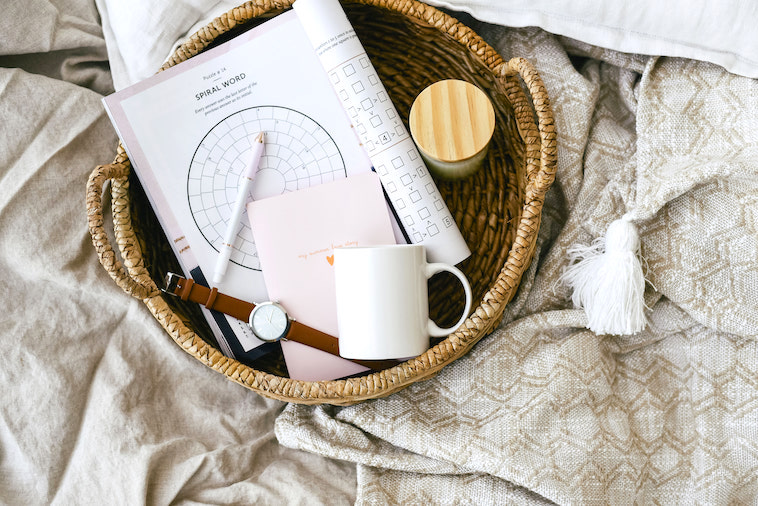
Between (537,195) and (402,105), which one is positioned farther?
(402,105)

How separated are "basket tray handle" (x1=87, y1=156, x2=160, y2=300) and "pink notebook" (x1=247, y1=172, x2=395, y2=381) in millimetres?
126

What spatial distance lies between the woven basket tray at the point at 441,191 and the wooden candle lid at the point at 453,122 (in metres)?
0.05

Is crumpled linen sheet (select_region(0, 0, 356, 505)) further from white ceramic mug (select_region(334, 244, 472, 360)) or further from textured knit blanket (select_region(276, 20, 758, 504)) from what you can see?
white ceramic mug (select_region(334, 244, 472, 360))

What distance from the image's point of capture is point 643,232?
717 mm

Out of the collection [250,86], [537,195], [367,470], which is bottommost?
[367,470]

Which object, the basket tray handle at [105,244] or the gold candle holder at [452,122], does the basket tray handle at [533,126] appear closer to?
the gold candle holder at [452,122]

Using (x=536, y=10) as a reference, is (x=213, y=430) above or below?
below

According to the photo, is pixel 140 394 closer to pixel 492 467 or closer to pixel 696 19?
pixel 492 467

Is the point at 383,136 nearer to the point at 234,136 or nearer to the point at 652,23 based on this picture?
the point at 234,136

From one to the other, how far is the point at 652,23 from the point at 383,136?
0.31 metres

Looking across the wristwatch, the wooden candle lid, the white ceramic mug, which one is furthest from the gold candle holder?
the wristwatch

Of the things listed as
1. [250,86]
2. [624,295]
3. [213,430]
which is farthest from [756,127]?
[213,430]

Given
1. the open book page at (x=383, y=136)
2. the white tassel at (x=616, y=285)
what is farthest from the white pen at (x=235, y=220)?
the white tassel at (x=616, y=285)

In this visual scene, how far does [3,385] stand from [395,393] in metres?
0.42
